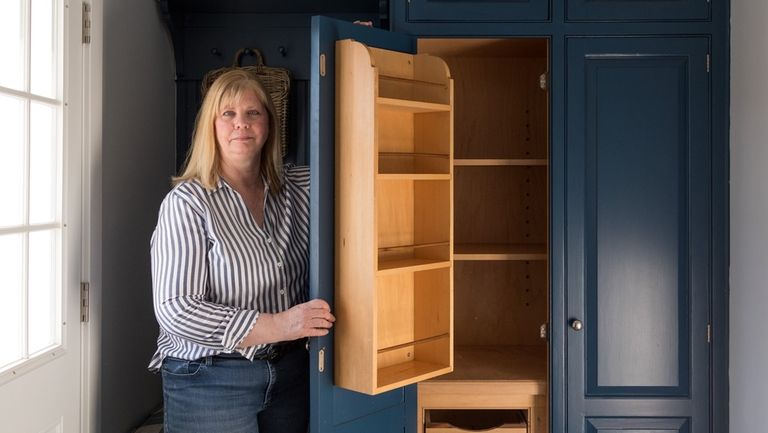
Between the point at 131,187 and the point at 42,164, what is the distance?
654 mm

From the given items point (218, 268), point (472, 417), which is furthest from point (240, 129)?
point (472, 417)

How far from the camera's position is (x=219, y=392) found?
2258 mm

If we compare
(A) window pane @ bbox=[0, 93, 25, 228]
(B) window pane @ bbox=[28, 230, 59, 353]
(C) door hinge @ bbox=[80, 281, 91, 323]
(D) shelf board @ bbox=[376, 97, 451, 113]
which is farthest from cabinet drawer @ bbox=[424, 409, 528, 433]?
(A) window pane @ bbox=[0, 93, 25, 228]

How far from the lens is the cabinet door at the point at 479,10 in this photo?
266cm

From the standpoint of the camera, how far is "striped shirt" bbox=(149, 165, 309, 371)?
85.1 inches

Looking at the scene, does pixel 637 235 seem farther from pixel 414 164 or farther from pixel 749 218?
pixel 414 164

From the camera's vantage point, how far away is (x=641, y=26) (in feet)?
8.73

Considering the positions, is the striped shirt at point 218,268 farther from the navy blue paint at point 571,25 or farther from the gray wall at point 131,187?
the navy blue paint at point 571,25

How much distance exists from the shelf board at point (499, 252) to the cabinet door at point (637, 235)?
206 millimetres

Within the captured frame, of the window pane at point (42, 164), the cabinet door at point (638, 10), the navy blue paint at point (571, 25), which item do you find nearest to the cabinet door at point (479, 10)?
the navy blue paint at point (571, 25)

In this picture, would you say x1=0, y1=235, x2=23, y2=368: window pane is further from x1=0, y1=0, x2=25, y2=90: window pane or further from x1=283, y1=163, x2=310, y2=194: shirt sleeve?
x1=283, y1=163, x2=310, y2=194: shirt sleeve

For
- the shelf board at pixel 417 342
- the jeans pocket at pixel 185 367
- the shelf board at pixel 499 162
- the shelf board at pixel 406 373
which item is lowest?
the shelf board at pixel 406 373

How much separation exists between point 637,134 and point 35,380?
6.70ft

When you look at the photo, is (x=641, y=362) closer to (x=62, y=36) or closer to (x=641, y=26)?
(x=641, y=26)
